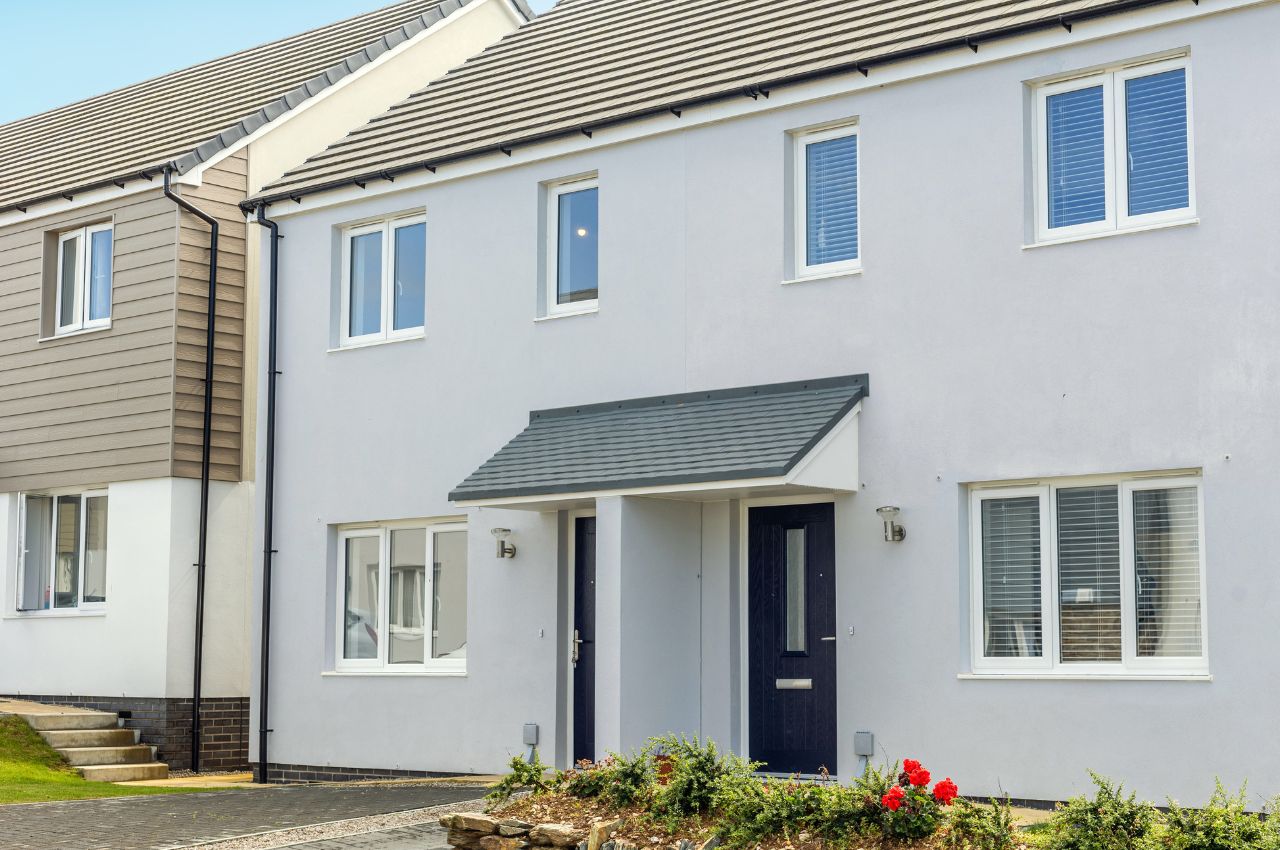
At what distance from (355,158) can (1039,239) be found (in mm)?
8099

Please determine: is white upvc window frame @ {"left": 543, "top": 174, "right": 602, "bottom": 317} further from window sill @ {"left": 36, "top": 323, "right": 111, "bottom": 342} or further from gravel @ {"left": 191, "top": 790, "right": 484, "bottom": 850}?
window sill @ {"left": 36, "top": 323, "right": 111, "bottom": 342}

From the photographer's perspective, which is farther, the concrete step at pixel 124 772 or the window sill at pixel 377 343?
the concrete step at pixel 124 772

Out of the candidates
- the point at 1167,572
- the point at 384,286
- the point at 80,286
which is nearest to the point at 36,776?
the point at 384,286

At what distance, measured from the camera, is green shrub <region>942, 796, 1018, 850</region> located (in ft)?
28.9

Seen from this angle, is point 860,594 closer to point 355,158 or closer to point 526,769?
point 526,769

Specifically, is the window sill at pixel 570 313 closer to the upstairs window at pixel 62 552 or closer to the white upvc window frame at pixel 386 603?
the white upvc window frame at pixel 386 603

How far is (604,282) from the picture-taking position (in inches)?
603

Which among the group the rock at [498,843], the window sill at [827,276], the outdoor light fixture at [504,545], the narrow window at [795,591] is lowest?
the rock at [498,843]

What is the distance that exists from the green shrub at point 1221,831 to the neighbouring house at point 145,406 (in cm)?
1268

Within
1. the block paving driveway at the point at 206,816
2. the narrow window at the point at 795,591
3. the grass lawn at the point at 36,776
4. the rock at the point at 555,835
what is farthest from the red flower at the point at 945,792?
the grass lawn at the point at 36,776

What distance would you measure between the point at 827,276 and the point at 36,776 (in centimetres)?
951

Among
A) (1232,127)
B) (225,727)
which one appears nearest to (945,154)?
(1232,127)

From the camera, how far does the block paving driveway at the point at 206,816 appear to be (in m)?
11.7

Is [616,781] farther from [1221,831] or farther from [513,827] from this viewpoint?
[1221,831]
